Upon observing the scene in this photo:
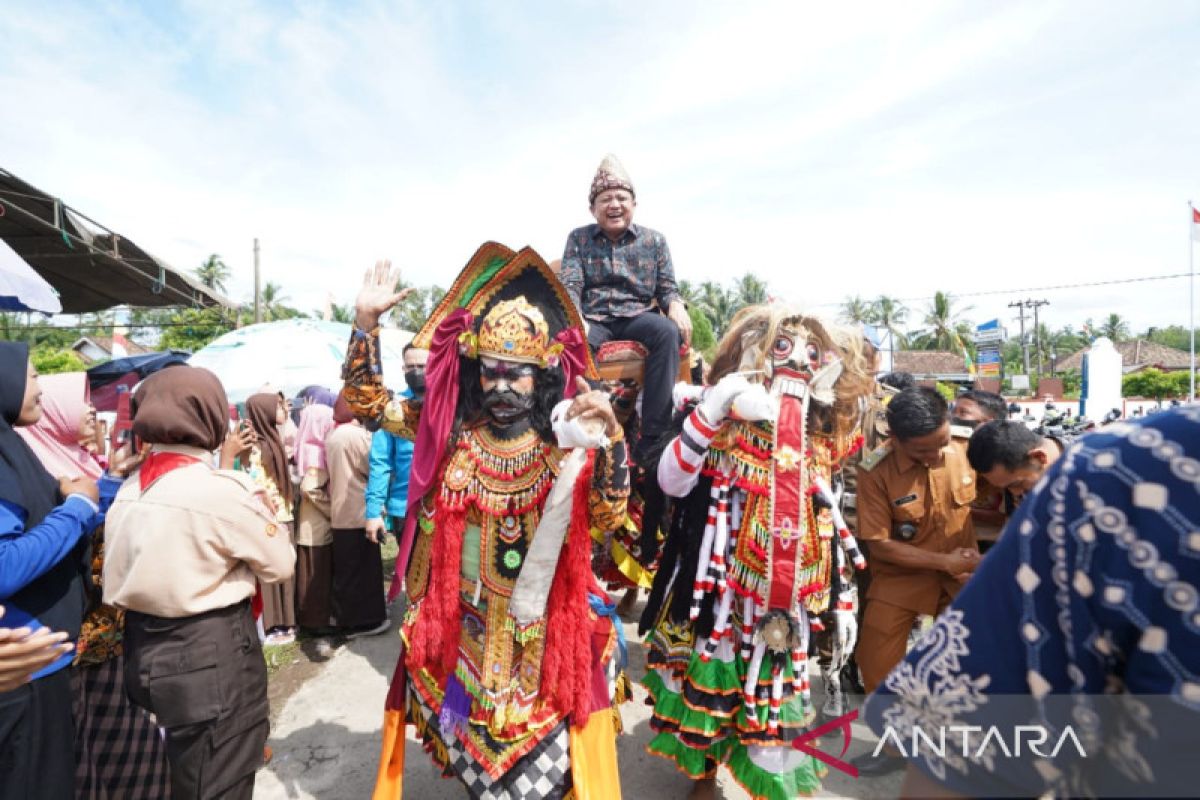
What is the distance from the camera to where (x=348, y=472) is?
4844mm

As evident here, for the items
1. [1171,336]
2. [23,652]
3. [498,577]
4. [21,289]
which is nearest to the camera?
[23,652]

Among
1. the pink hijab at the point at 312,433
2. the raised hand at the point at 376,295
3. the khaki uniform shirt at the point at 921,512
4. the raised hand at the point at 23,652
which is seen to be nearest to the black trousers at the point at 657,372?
the khaki uniform shirt at the point at 921,512

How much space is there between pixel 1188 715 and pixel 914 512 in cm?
243

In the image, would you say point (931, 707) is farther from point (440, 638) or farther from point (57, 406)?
point (57, 406)

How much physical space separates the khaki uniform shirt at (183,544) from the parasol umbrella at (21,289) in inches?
85.1

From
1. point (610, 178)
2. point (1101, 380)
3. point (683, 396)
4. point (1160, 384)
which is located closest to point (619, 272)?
point (610, 178)

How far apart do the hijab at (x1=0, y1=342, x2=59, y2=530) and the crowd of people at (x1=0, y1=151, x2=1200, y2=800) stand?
10 mm

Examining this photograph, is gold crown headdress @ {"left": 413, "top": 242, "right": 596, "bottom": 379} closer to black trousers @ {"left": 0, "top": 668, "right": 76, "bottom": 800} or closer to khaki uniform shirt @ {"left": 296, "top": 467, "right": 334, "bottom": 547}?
black trousers @ {"left": 0, "top": 668, "right": 76, "bottom": 800}

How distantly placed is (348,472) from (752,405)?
3.64 m

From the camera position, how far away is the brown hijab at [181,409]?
215cm

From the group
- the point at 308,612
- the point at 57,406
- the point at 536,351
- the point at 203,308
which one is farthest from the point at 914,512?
the point at 203,308

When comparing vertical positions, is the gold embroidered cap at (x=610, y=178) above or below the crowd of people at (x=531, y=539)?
above

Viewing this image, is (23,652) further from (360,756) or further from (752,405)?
(752,405)

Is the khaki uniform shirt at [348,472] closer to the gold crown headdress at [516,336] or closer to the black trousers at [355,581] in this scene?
the black trousers at [355,581]
